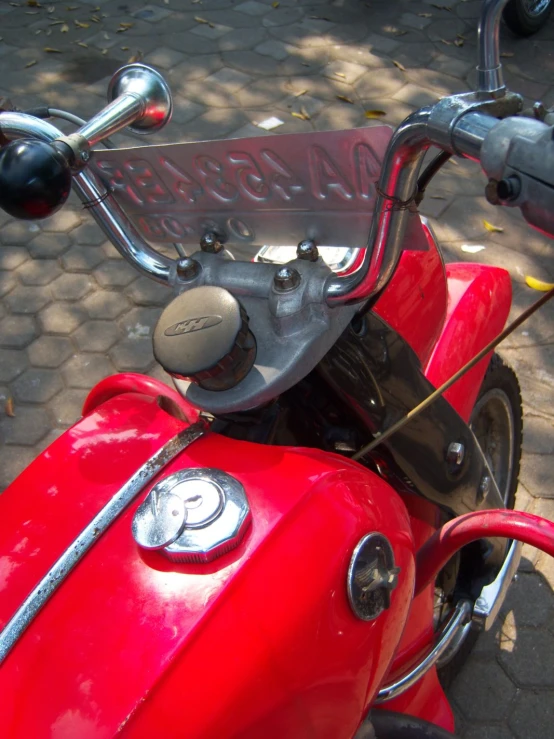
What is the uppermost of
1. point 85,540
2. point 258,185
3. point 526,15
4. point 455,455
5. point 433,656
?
point 258,185

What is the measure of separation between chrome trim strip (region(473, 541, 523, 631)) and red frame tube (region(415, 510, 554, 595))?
1.13 ft

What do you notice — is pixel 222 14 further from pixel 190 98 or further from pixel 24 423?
pixel 24 423

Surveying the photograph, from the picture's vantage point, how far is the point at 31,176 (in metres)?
0.88

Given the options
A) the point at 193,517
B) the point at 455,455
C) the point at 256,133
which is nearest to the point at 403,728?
the point at 455,455

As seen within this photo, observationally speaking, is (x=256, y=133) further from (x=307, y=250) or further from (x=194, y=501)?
(x=194, y=501)

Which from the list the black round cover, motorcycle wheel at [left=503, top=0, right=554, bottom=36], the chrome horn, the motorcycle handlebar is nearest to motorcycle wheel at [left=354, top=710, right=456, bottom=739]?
the black round cover

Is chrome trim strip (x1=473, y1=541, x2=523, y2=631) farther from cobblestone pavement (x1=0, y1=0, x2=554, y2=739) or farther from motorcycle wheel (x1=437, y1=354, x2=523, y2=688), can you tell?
cobblestone pavement (x1=0, y1=0, x2=554, y2=739)

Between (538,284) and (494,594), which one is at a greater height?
(494,594)

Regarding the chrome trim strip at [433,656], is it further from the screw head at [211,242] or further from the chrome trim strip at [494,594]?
the screw head at [211,242]

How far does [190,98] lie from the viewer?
166 inches

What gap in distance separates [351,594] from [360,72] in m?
3.94

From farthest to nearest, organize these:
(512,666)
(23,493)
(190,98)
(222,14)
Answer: (222,14) → (190,98) → (512,666) → (23,493)

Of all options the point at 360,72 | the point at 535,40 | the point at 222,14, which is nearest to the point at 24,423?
the point at 360,72

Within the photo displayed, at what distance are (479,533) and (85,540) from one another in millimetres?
628
